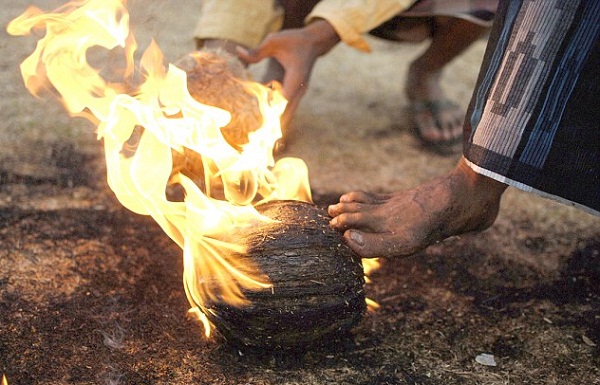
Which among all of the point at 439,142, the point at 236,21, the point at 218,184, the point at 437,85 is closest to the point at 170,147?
the point at 218,184

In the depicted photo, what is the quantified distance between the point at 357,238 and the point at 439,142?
216 cm

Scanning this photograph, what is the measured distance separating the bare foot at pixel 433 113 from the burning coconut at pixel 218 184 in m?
1.56

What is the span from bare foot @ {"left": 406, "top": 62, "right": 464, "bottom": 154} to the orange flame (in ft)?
5.19

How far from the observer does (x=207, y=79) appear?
2895 mm

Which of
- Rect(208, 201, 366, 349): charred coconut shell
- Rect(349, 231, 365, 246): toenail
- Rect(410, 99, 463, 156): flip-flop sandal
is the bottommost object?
Rect(410, 99, 463, 156): flip-flop sandal

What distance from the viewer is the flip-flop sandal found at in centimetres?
409

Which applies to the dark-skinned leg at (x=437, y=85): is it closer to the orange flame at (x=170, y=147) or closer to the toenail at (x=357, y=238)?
the orange flame at (x=170, y=147)

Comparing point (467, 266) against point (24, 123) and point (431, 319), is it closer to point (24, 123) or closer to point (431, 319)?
point (431, 319)

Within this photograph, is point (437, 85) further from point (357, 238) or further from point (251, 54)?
point (357, 238)

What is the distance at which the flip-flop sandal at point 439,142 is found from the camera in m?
4.09

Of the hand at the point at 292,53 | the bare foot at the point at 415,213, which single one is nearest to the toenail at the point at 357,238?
the bare foot at the point at 415,213

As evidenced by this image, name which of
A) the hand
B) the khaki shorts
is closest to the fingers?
the hand

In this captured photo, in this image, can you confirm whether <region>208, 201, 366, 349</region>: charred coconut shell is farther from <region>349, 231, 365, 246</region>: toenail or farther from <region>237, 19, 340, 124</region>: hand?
<region>237, 19, 340, 124</region>: hand

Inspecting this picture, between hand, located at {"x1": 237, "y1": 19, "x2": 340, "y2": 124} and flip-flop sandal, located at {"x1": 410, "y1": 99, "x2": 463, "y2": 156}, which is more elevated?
hand, located at {"x1": 237, "y1": 19, "x2": 340, "y2": 124}
